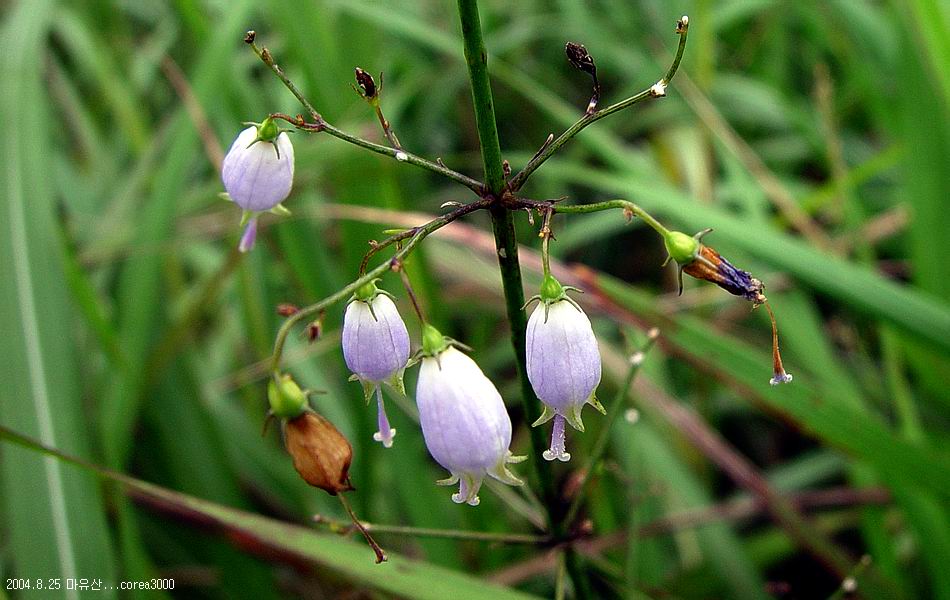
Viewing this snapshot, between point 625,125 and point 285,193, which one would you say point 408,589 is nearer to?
point 285,193

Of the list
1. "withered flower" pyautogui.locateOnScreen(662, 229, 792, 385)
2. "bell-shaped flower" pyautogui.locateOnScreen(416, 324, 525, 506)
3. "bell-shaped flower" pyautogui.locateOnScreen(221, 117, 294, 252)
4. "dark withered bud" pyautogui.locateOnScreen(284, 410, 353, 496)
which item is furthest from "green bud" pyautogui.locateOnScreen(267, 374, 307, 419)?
"withered flower" pyautogui.locateOnScreen(662, 229, 792, 385)

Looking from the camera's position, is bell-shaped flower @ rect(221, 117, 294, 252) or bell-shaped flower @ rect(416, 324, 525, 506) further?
bell-shaped flower @ rect(221, 117, 294, 252)

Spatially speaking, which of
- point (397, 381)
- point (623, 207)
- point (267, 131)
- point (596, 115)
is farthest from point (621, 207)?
point (267, 131)

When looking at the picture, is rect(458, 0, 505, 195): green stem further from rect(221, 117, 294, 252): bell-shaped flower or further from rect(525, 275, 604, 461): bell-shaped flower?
rect(221, 117, 294, 252): bell-shaped flower

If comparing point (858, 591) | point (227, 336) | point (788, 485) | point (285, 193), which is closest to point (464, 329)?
point (227, 336)

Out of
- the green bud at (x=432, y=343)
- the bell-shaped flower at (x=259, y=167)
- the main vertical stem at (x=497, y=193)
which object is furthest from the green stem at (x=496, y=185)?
the bell-shaped flower at (x=259, y=167)
